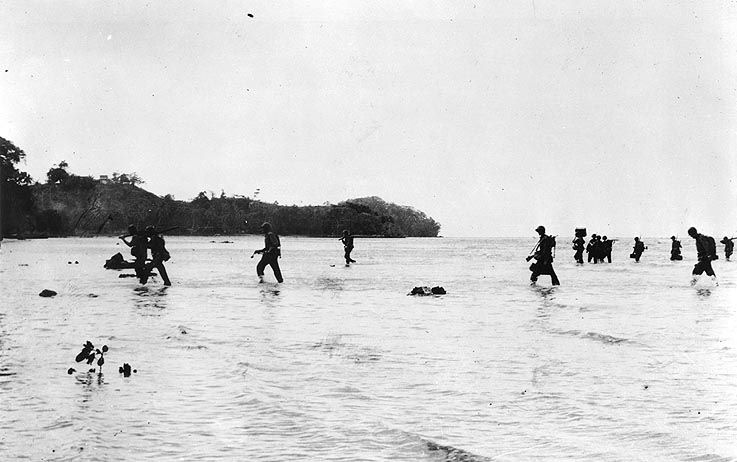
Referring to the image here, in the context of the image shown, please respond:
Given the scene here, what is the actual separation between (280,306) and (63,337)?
6.43 metres

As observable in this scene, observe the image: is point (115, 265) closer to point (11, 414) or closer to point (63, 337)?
point (63, 337)

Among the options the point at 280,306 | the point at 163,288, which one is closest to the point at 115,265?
the point at 163,288

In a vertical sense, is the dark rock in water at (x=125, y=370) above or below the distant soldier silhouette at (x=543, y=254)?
below

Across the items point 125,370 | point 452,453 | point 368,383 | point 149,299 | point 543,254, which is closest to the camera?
point 452,453

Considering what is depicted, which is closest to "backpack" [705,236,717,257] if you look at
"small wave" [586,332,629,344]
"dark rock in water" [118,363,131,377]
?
"small wave" [586,332,629,344]

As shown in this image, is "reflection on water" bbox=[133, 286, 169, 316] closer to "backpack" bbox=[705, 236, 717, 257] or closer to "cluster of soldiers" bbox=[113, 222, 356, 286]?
"cluster of soldiers" bbox=[113, 222, 356, 286]

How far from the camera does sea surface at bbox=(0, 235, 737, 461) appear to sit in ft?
21.1

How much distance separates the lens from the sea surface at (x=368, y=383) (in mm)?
6445

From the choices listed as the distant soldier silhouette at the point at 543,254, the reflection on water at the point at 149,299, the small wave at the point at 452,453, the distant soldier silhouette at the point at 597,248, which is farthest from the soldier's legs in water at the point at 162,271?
the distant soldier silhouette at the point at 597,248

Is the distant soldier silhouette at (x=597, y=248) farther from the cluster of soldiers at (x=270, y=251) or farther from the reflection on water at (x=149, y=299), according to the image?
the reflection on water at (x=149, y=299)

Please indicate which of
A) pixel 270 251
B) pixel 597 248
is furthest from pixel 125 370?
pixel 597 248

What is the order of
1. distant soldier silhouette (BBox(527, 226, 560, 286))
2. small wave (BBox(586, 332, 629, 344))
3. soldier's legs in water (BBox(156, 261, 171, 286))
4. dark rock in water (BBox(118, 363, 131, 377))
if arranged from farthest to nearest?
soldier's legs in water (BBox(156, 261, 171, 286))
distant soldier silhouette (BBox(527, 226, 560, 286))
small wave (BBox(586, 332, 629, 344))
dark rock in water (BBox(118, 363, 131, 377))

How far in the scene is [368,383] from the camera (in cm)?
905

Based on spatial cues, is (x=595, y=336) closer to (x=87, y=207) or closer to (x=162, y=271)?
(x=162, y=271)
